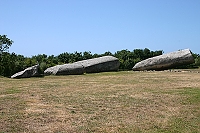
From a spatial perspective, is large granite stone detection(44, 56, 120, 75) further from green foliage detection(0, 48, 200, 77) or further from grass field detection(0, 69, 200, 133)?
grass field detection(0, 69, 200, 133)

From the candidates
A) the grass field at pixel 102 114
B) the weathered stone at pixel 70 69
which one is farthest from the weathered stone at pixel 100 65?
the grass field at pixel 102 114

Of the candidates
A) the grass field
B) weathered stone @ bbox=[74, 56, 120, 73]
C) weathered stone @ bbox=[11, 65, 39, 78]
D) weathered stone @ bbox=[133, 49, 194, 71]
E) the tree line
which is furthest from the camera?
weathered stone @ bbox=[133, 49, 194, 71]

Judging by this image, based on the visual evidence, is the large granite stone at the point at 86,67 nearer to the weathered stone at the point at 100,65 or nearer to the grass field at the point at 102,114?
the weathered stone at the point at 100,65

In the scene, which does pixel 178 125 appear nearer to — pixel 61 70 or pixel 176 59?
pixel 61 70

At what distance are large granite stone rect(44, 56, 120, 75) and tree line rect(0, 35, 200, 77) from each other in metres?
2.25

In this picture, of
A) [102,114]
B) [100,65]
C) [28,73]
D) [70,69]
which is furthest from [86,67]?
[102,114]

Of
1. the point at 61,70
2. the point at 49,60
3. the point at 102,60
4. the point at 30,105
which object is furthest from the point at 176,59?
the point at 30,105

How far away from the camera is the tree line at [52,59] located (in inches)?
903

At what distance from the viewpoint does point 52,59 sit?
97.6ft

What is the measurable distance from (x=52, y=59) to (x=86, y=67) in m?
6.50

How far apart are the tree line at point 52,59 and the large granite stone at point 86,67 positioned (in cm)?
225

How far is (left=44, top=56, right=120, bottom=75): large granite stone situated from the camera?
911 inches

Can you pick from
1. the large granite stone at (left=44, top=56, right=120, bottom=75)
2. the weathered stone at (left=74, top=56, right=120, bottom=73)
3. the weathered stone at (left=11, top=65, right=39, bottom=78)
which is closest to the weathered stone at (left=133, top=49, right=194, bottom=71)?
the weathered stone at (left=74, top=56, right=120, bottom=73)

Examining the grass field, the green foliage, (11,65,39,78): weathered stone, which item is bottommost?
the grass field
